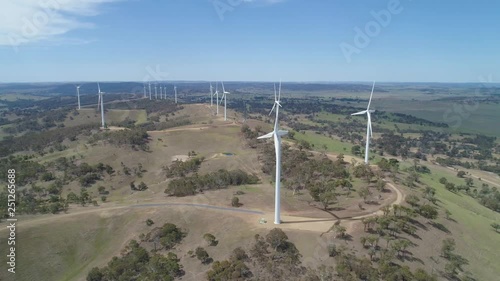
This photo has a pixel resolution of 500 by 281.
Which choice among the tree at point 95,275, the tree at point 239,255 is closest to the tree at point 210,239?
the tree at point 239,255

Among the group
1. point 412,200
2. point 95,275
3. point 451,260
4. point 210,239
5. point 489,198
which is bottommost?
point 489,198

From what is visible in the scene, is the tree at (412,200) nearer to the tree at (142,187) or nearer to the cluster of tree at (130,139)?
the tree at (142,187)

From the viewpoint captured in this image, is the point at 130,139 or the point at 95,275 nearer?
the point at 95,275

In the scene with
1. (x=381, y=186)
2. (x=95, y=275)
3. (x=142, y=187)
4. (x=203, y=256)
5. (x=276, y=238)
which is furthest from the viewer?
(x=142, y=187)

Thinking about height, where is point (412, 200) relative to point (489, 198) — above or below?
above

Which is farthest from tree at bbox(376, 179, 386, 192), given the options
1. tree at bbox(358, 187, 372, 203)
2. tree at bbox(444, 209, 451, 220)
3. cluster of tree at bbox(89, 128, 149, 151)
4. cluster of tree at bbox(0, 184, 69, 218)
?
cluster of tree at bbox(89, 128, 149, 151)

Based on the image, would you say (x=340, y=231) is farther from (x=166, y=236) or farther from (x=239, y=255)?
(x=166, y=236)

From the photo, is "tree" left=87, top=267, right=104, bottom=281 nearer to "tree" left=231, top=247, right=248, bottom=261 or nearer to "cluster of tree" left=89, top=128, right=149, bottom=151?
"tree" left=231, top=247, right=248, bottom=261

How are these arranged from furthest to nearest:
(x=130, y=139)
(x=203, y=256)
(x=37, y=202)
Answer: (x=130, y=139) < (x=37, y=202) < (x=203, y=256)

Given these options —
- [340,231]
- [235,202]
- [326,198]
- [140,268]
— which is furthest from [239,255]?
[326,198]
